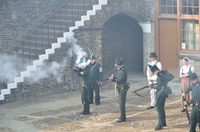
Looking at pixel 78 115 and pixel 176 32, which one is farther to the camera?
pixel 176 32

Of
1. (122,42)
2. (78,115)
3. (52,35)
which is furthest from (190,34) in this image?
(78,115)

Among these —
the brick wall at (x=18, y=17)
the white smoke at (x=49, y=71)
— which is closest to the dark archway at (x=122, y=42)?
the brick wall at (x=18, y=17)

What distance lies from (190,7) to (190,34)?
3.92 feet

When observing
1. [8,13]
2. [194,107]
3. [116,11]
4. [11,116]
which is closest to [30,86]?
[11,116]

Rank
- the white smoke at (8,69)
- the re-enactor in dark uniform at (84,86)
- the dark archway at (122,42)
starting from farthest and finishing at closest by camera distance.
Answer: the dark archway at (122,42), the white smoke at (8,69), the re-enactor in dark uniform at (84,86)

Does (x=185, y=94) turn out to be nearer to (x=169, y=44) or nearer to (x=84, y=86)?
(x=84, y=86)

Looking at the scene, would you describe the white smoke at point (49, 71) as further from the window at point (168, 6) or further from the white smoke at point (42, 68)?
the window at point (168, 6)

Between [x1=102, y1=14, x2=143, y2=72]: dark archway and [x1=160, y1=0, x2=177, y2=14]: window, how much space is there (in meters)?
2.48

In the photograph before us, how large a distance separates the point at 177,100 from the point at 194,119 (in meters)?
4.25

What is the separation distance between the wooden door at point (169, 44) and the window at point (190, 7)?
2.39 feet

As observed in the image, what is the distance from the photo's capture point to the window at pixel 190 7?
624 inches

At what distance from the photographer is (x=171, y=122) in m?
10.7

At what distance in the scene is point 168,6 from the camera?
55.0ft

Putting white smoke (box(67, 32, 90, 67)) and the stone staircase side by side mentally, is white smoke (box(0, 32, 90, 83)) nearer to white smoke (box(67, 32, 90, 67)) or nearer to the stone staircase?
white smoke (box(67, 32, 90, 67))
